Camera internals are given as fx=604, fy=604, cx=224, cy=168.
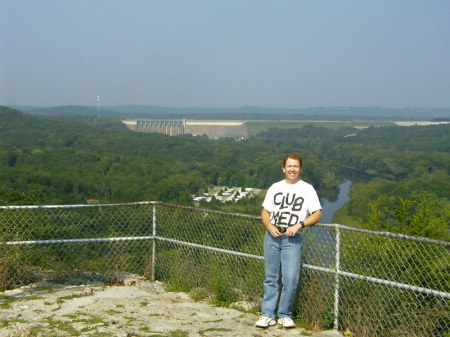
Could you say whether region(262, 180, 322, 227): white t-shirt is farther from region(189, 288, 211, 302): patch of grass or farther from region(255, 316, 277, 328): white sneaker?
region(189, 288, 211, 302): patch of grass

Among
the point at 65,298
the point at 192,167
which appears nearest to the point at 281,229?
the point at 65,298

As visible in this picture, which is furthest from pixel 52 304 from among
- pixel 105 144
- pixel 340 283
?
pixel 105 144

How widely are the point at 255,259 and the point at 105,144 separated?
111146 mm

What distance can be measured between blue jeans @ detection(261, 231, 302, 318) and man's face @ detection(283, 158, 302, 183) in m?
0.50

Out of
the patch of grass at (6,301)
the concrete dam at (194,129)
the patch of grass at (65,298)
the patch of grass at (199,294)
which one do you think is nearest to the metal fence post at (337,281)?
the patch of grass at (199,294)

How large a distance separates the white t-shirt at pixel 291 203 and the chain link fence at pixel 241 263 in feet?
1.10

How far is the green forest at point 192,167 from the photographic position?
47375 mm

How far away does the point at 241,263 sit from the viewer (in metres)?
6.36

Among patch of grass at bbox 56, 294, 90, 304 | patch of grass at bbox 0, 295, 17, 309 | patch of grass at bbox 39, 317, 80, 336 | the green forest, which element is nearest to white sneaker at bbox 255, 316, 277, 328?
patch of grass at bbox 39, 317, 80, 336

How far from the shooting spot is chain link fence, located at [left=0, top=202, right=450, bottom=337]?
5.33 m

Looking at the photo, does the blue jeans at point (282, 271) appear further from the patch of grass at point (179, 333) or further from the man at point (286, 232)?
the patch of grass at point (179, 333)

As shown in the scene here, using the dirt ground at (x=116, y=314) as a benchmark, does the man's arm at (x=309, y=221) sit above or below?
above

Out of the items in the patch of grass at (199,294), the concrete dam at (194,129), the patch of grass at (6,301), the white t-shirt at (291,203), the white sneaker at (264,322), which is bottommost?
the concrete dam at (194,129)

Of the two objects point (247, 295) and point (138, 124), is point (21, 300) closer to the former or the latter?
point (247, 295)
